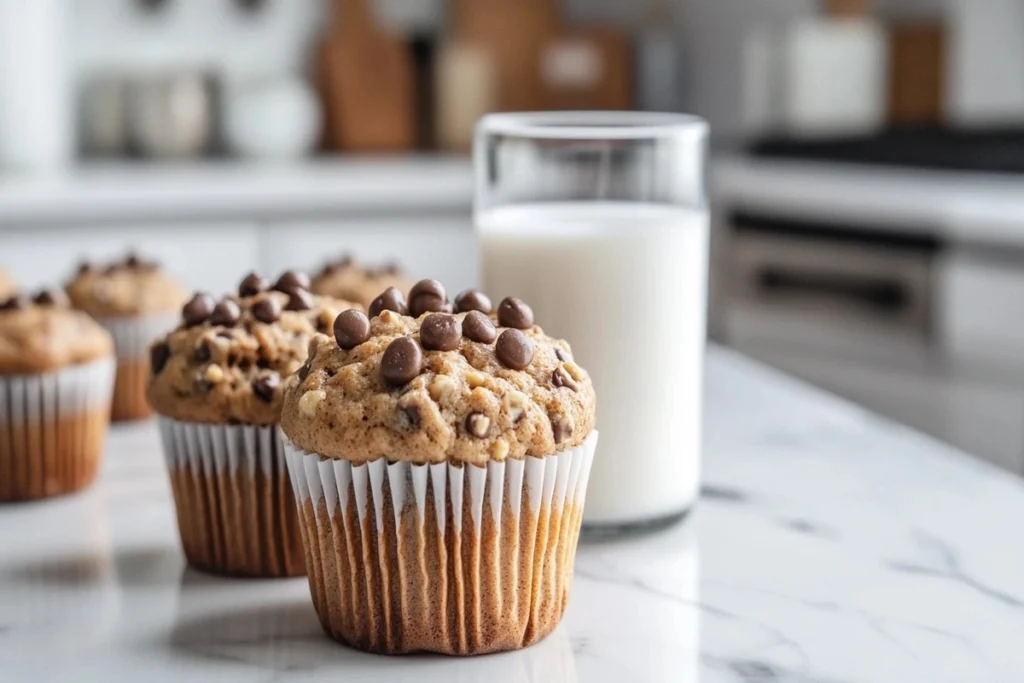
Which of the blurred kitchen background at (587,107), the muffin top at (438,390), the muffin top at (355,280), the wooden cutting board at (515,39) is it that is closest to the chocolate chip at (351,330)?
the muffin top at (438,390)

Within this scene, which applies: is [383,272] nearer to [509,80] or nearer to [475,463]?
[475,463]

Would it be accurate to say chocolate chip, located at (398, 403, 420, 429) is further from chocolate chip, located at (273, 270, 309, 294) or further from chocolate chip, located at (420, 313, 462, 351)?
chocolate chip, located at (273, 270, 309, 294)

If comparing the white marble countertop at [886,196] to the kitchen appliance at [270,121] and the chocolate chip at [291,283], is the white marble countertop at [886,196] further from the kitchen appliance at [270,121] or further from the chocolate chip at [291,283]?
the chocolate chip at [291,283]

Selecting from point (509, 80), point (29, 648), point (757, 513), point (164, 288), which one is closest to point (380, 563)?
point (29, 648)

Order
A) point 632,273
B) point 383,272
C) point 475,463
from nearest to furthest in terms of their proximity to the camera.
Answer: point 475,463 < point 632,273 < point 383,272

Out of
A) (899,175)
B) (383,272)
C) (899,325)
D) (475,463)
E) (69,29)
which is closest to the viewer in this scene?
(475,463)

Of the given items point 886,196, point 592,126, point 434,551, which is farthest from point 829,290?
point 434,551
